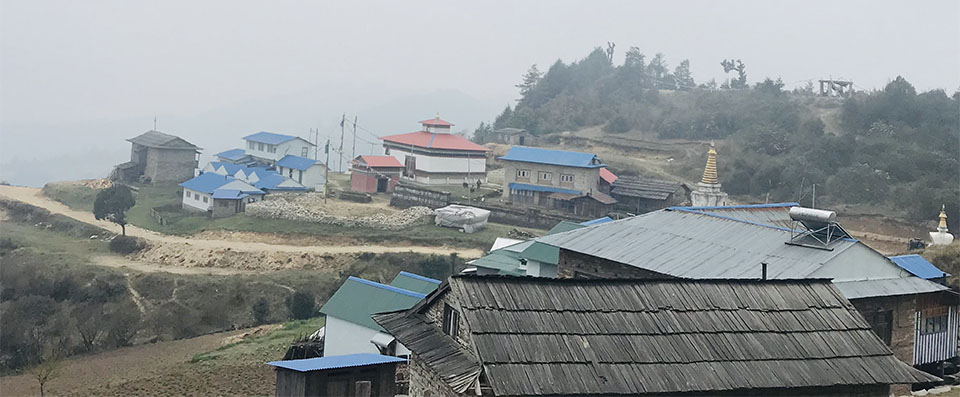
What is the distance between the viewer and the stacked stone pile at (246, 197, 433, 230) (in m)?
43.4

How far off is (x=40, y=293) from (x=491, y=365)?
28352 millimetres

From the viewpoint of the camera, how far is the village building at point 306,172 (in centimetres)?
5241

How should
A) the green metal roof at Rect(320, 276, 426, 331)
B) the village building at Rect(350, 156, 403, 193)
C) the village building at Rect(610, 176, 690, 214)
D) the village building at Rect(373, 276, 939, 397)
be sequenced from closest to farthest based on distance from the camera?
the village building at Rect(373, 276, 939, 397) < the green metal roof at Rect(320, 276, 426, 331) < the village building at Rect(610, 176, 690, 214) < the village building at Rect(350, 156, 403, 193)

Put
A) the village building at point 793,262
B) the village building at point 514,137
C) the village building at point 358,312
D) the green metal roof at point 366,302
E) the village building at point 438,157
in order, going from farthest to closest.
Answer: the village building at point 514,137 < the village building at point 438,157 < the green metal roof at point 366,302 < the village building at point 358,312 < the village building at point 793,262

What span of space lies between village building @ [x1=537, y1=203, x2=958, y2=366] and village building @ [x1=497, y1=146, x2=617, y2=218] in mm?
24312

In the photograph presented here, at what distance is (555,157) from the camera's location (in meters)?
47.8

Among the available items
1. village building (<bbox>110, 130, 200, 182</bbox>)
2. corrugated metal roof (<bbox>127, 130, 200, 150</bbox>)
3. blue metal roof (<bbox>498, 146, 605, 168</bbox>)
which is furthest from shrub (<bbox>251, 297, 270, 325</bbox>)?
corrugated metal roof (<bbox>127, 130, 200, 150</bbox>)

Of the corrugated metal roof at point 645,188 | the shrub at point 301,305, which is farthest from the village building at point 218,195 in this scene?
the corrugated metal roof at point 645,188

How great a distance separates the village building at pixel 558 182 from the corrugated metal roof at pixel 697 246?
2324cm

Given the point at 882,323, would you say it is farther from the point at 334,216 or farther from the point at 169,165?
the point at 169,165

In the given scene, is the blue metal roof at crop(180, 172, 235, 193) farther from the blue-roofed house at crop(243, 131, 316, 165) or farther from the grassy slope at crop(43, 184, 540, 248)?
the blue-roofed house at crop(243, 131, 316, 165)

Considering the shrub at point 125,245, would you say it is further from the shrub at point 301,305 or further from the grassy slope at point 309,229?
the shrub at point 301,305

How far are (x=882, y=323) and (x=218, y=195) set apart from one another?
36.2 meters

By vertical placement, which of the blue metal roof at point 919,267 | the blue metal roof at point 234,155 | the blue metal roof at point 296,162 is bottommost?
the blue metal roof at point 919,267
